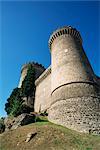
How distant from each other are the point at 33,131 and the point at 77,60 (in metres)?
10.1

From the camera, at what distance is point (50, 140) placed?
16672 millimetres

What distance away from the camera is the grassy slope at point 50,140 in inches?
622

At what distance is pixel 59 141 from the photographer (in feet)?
54.0

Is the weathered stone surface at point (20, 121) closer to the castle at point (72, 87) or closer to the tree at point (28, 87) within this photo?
the castle at point (72, 87)

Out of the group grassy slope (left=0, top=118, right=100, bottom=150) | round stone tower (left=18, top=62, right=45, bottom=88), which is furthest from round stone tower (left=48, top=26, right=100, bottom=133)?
round stone tower (left=18, top=62, right=45, bottom=88)

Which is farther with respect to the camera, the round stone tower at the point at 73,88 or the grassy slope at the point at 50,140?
the round stone tower at the point at 73,88

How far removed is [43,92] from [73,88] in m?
10.1

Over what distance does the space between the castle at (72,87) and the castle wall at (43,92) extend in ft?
1.30

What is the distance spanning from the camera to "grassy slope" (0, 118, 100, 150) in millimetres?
15797

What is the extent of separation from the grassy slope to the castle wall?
33.4 ft

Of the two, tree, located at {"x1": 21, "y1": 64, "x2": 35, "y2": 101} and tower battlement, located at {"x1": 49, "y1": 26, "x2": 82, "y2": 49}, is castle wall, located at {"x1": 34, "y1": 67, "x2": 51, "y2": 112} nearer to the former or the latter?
tree, located at {"x1": 21, "y1": 64, "x2": 35, "y2": 101}

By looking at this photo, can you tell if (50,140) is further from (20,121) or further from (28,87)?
(28,87)

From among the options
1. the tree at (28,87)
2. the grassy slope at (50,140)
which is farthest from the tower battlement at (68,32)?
the grassy slope at (50,140)

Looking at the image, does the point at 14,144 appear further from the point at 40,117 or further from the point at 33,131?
the point at 40,117
